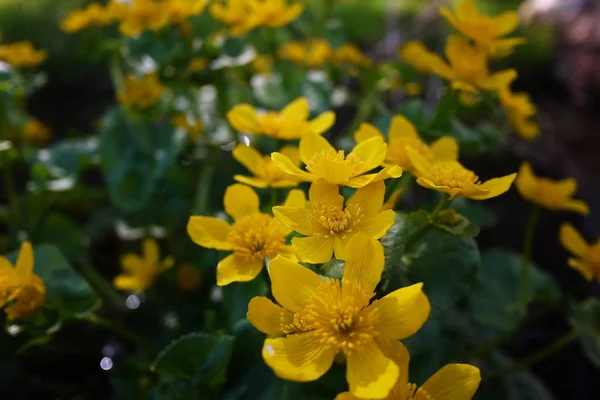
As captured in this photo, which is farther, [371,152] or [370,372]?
[371,152]

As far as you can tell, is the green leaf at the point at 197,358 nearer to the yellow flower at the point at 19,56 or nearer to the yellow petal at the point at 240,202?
the yellow petal at the point at 240,202

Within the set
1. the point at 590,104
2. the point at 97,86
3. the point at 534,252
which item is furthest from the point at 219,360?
the point at 590,104

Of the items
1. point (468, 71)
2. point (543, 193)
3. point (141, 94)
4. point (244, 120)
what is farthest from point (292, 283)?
point (141, 94)

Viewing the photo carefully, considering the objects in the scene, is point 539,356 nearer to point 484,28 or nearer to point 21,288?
point 484,28

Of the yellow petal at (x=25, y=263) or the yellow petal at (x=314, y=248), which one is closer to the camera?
the yellow petal at (x=314, y=248)

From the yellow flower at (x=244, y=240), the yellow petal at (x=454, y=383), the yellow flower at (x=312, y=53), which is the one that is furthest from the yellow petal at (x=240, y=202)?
the yellow flower at (x=312, y=53)

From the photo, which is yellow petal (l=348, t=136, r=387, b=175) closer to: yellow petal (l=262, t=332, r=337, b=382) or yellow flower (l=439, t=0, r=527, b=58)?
yellow petal (l=262, t=332, r=337, b=382)

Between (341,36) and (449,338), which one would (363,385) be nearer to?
(449,338)
